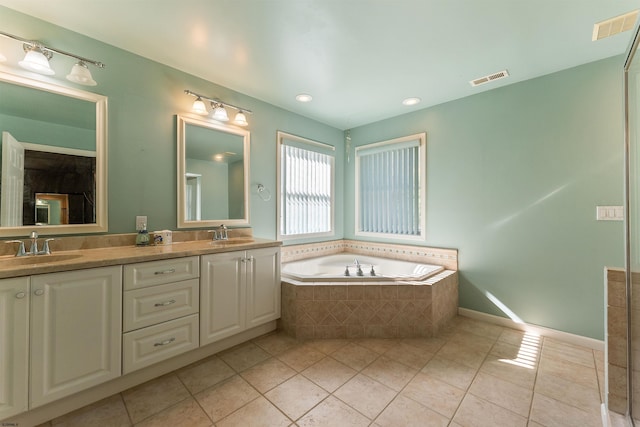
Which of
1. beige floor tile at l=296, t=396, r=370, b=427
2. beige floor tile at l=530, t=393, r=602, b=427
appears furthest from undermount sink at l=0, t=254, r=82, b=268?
beige floor tile at l=530, t=393, r=602, b=427

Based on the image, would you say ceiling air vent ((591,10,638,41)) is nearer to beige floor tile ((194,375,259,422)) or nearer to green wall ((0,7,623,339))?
green wall ((0,7,623,339))

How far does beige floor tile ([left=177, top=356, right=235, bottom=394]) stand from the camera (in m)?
1.71

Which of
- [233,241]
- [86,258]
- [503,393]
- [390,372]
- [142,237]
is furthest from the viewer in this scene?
[233,241]

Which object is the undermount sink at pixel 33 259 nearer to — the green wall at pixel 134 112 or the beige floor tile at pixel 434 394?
the green wall at pixel 134 112

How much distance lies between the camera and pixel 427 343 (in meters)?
2.24

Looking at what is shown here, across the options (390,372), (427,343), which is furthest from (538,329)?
(390,372)

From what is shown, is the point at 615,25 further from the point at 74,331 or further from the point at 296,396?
the point at 74,331

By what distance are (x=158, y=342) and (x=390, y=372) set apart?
5.35 feet

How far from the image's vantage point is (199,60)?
2150mm

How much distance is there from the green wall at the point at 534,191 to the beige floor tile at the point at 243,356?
2.24 meters

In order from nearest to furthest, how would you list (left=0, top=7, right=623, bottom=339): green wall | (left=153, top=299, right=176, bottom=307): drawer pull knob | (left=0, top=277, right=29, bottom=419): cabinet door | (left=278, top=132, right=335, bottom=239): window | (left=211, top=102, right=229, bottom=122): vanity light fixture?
(left=0, top=277, right=29, bottom=419): cabinet door
(left=153, top=299, right=176, bottom=307): drawer pull knob
(left=0, top=7, right=623, bottom=339): green wall
(left=211, top=102, right=229, bottom=122): vanity light fixture
(left=278, top=132, right=335, bottom=239): window

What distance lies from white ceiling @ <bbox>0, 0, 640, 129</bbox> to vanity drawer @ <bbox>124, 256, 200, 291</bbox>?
5.38ft

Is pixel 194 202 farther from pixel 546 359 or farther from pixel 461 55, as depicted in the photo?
pixel 546 359

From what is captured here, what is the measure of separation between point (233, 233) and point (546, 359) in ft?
9.64
